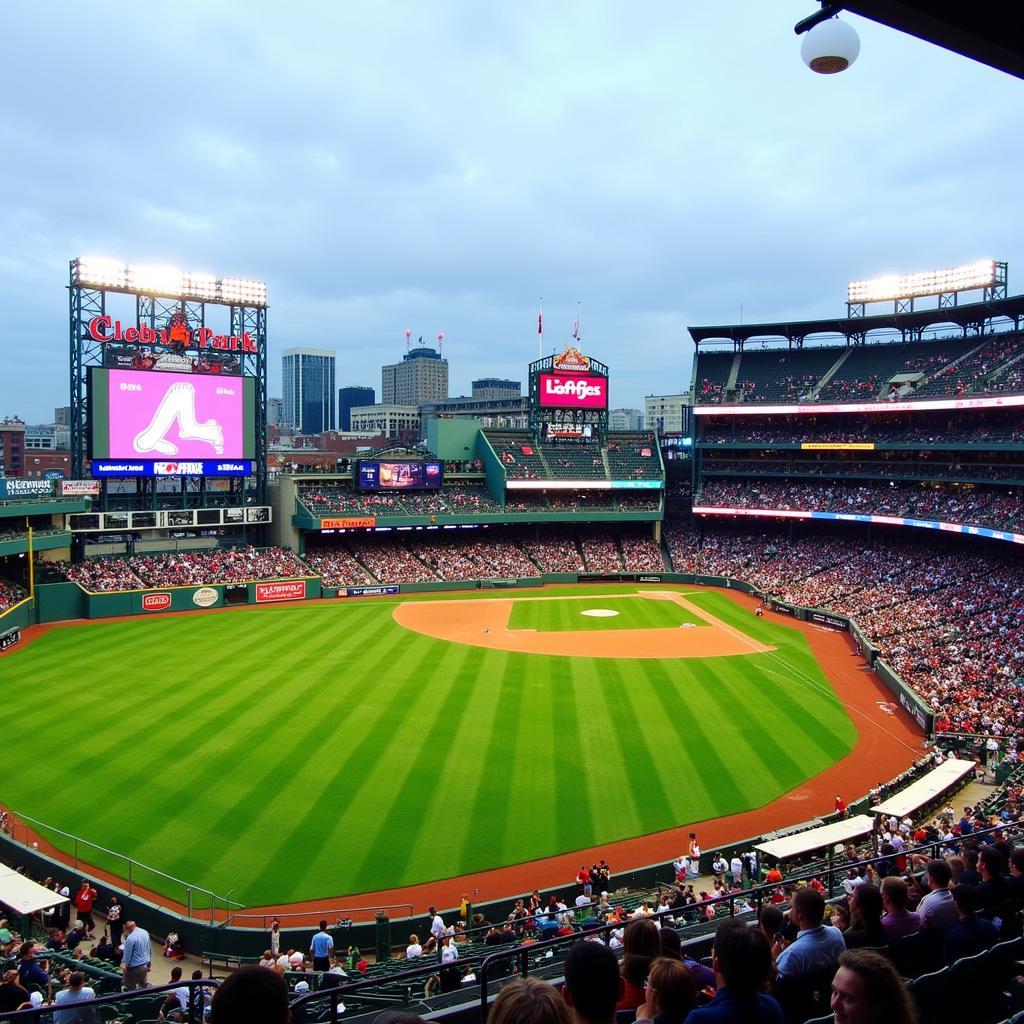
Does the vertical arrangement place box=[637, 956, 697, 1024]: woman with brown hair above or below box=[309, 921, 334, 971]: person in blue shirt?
above

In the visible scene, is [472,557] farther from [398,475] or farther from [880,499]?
[880,499]

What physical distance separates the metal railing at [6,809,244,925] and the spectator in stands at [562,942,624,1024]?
15.2m

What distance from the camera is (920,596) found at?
4719 cm

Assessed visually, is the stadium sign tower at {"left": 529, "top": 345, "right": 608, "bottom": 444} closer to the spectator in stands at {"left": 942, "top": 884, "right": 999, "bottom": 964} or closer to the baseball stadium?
the baseball stadium

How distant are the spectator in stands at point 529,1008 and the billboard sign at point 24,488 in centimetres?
5043

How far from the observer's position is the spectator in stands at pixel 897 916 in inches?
266

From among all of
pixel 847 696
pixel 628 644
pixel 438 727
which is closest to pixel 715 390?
pixel 628 644

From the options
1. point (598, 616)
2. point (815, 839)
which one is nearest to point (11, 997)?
point (815, 839)

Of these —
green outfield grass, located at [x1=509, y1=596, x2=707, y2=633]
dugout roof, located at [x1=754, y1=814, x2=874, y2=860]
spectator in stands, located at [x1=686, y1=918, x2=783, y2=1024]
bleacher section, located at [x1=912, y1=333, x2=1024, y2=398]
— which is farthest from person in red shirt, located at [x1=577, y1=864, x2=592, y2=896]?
bleacher section, located at [x1=912, y1=333, x2=1024, y2=398]

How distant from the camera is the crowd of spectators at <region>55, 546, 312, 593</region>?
50500 millimetres

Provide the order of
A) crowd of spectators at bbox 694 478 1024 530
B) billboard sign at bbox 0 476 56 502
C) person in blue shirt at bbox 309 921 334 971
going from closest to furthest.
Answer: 1. person in blue shirt at bbox 309 921 334 971
2. billboard sign at bbox 0 476 56 502
3. crowd of spectators at bbox 694 478 1024 530

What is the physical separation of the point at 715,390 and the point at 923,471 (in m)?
20.1

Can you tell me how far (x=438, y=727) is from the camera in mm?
28656

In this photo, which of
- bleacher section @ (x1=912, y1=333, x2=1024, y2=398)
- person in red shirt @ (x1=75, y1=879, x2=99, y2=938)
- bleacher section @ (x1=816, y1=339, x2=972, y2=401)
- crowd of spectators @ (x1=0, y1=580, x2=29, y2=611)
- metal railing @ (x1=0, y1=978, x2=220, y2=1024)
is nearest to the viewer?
metal railing @ (x1=0, y1=978, x2=220, y2=1024)
